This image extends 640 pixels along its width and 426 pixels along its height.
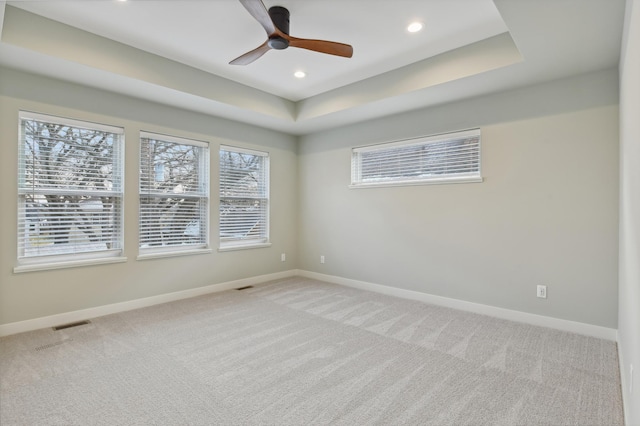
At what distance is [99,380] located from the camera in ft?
7.24

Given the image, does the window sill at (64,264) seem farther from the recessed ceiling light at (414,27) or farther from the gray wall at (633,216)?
the gray wall at (633,216)

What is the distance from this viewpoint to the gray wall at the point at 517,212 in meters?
2.93

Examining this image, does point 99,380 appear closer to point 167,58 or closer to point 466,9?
point 167,58

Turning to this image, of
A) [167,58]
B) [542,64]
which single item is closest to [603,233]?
[542,64]

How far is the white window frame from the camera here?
4625mm

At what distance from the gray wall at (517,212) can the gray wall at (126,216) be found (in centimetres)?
148

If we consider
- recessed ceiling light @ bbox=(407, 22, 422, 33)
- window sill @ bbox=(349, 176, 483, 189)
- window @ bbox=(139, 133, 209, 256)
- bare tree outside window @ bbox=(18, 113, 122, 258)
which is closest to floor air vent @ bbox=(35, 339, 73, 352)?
bare tree outside window @ bbox=(18, 113, 122, 258)

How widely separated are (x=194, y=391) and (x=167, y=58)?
3.17m

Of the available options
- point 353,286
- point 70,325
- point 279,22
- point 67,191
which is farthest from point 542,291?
point 67,191

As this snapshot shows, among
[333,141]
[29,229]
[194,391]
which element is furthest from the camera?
[333,141]

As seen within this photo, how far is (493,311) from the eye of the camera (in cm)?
350

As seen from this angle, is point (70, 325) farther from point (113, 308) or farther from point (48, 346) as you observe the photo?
point (48, 346)

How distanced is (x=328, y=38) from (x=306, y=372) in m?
2.87

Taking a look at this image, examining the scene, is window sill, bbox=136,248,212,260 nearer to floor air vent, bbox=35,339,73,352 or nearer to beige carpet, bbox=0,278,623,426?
beige carpet, bbox=0,278,623,426
